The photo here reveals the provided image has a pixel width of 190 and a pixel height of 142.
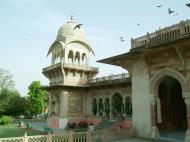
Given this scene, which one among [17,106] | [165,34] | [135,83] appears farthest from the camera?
[17,106]

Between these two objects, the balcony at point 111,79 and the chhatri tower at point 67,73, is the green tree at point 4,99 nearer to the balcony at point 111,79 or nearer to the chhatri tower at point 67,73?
the chhatri tower at point 67,73

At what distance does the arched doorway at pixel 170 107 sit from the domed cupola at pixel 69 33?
14279mm

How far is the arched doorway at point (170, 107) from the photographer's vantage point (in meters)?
14.0

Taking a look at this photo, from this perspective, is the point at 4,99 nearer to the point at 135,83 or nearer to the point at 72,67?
the point at 72,67

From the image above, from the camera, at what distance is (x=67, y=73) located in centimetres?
2509

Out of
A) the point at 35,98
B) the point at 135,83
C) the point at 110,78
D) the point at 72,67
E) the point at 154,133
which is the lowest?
the point at 154,133

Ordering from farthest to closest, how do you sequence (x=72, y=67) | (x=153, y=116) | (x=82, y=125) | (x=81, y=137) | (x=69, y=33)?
(x=69, y=33) → (x=72, y=67) → (x=82, y=125) → (x=153, y=116) → (x=81, y=137)

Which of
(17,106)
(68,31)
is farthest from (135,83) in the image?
(17,106)

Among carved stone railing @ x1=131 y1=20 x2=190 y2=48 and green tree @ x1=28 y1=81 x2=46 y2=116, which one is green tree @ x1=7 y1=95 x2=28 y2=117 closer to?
green tree @ x1=28 y1=81 x2=46 y2=116

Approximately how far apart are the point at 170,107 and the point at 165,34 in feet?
16.7

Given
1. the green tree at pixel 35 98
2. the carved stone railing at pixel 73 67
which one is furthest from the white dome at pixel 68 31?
the green tree at pixel 35 98

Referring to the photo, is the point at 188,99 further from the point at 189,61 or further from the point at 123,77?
the point at 123,77

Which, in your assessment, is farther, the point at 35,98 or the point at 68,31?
the point at 35,98

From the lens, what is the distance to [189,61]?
10.7 m
